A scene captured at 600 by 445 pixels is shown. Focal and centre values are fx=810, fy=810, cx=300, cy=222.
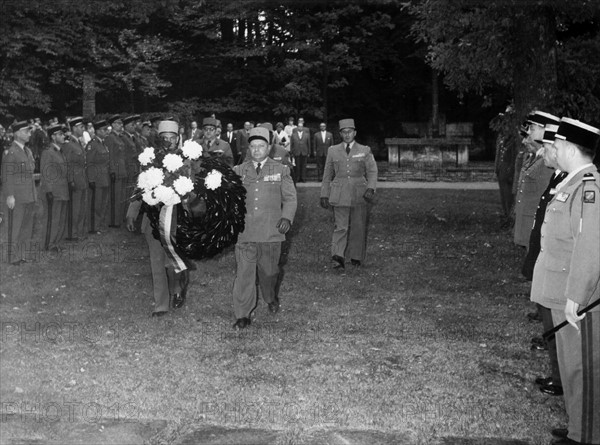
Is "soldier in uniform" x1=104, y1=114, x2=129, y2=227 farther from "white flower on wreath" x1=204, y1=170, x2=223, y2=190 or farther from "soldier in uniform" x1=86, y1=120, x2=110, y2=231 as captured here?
"white flower on wreath" x1=204, y1=170, x2=223, y2=190

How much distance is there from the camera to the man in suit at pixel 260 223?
865 centimetres

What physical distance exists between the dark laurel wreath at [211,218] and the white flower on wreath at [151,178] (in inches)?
12.0

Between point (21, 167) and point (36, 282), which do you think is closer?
point (36, 282)

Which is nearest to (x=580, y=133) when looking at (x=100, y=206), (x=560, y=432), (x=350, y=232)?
(x=560, y=432)

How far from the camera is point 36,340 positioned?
26.7 ft

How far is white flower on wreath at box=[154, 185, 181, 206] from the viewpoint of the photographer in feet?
28.6

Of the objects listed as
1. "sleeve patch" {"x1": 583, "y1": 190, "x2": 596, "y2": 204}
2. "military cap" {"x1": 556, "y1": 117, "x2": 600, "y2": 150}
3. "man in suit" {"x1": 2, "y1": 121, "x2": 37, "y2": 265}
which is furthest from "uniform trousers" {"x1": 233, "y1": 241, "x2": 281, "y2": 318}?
"man in suit" {"x1": 2, "y1": 121, "x2": 37, "y2": 265}

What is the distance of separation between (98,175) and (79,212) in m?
1.23

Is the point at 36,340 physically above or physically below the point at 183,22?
below

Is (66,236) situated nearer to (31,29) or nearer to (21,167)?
(21,167)

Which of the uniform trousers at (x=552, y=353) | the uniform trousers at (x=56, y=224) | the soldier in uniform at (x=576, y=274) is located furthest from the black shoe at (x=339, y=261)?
the soldier in uniform at (x=576, y=274)

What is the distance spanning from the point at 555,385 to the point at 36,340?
4.98 meters

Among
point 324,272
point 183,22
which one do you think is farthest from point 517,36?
point 183,22

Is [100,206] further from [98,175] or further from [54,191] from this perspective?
[54,191]
